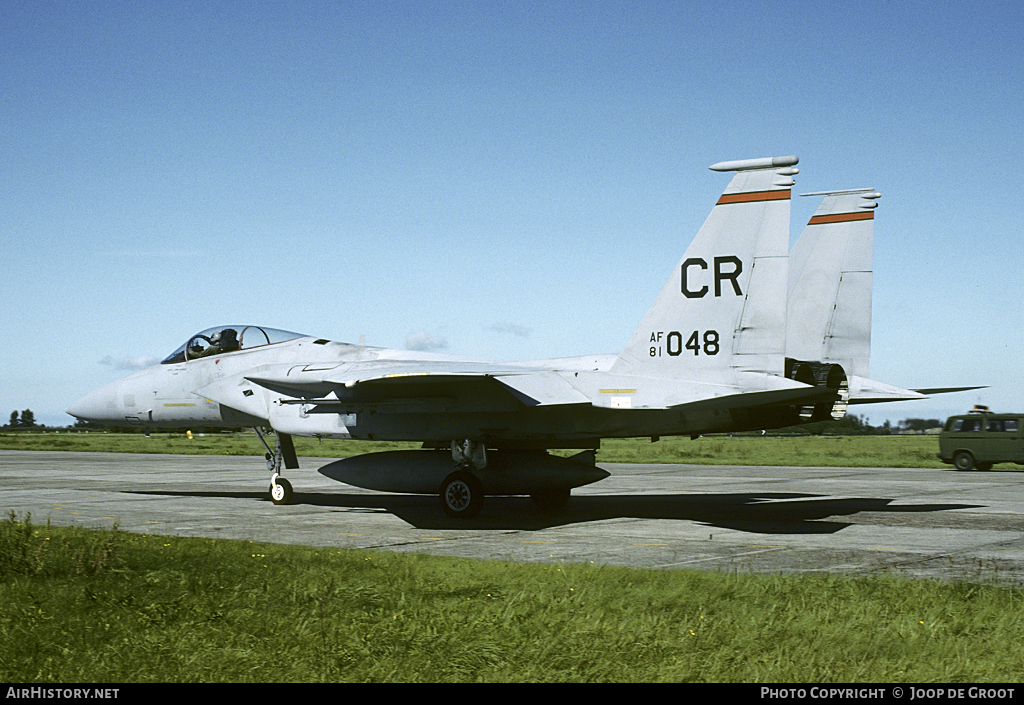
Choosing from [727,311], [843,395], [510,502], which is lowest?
[510,502]

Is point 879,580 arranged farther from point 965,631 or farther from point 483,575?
point 483,575

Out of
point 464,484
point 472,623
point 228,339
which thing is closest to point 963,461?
point 464,484

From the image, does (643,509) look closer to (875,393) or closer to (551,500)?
(551,500)

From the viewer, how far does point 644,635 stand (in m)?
5.86

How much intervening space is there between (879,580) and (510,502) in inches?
419

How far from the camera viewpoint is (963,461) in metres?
29.9

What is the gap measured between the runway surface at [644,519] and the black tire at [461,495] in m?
0.28

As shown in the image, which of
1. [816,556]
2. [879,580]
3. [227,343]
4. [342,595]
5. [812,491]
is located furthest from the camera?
[812,491]

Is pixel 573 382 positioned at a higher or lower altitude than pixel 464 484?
higher

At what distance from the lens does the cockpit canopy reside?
55.9 feet

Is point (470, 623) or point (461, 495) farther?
point (461, 495)

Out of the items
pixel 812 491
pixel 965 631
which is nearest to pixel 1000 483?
pixel 812 491

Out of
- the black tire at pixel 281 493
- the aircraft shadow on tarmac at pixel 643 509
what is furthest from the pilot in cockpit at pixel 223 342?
the aircraft shadow on tarmac at pixel 643 509

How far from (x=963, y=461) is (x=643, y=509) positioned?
18218 millimetres
